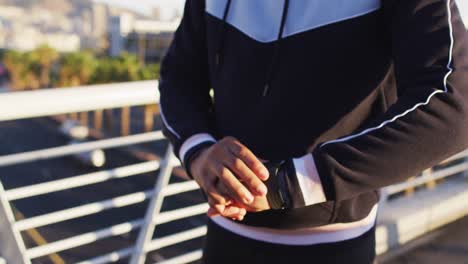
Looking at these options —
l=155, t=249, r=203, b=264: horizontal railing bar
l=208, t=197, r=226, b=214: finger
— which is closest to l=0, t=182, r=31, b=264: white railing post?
l=155, t=249, r=203, b=264: horizontal railing bar

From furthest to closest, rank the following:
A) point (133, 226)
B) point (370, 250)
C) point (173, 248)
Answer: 1. point (173, 248)
2. point (133, 226)
3. point (370, 250)

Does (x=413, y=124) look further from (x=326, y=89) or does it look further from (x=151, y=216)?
(x=151, y=216)

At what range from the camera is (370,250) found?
2.86ft

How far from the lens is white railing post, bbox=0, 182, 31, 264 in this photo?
44.8 inches

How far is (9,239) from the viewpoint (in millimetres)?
1173

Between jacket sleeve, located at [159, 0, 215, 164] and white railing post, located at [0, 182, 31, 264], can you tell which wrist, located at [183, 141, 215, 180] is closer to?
jacket sleeve, located at [159, 0, 215, 164]

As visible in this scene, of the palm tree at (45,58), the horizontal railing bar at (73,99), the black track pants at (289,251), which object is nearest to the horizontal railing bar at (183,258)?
the horizontal railing bar at (73,99)

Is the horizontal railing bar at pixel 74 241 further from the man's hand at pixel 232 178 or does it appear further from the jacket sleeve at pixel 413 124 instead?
the jacket sleeve at pixel 413 124

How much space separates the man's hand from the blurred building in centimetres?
3369

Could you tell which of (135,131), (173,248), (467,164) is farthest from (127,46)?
(467,164)

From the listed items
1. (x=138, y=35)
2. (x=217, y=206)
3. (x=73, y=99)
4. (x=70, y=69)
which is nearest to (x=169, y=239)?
(x=73, y=99)

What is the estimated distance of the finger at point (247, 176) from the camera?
633 mm

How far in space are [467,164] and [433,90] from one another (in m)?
1.97

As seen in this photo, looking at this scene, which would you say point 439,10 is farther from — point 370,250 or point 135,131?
point 135,131
